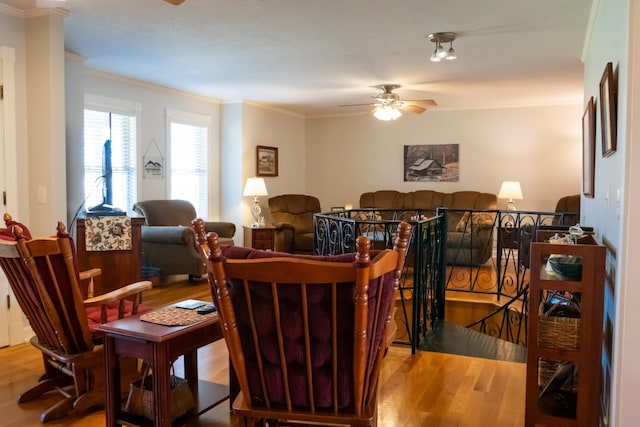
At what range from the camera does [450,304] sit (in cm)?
544

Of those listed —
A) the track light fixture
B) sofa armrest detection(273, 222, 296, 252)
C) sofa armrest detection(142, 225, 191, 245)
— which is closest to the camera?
the track light fixture

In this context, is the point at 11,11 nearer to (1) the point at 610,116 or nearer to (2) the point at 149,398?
(2) the point at 149,398

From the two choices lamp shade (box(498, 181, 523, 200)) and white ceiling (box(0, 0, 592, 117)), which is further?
lamp shade (box(498, 181, 523, 200))

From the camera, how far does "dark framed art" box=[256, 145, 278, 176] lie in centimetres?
780

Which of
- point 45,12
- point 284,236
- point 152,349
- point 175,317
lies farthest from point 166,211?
point 152,349

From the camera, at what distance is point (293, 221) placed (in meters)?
7.82

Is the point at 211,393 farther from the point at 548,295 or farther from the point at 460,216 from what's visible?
the point at 460,216

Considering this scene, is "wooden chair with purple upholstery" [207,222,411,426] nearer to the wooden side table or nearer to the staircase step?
the staircase step

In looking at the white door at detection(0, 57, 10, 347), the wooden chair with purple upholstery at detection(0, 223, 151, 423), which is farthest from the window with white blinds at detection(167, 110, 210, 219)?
the wooden chair with purple upholstery at detection(0, 223, 151, 423)

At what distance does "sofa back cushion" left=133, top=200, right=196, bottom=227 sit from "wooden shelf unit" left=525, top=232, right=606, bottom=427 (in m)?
4.58

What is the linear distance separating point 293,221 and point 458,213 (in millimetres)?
2502

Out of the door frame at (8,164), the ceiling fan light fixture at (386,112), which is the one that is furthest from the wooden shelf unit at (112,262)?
the ceiling fan light fixture at (386,112)

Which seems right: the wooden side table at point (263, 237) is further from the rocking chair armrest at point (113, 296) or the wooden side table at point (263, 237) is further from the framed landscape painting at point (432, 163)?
the rocking chair armrest at point (113, 296)

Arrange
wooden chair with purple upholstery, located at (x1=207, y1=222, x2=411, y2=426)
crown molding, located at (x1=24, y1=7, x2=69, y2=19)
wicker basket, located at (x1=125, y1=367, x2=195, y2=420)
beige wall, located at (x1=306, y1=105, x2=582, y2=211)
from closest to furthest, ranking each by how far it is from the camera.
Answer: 1. wooden chair with purple upholstery, located at (x1=207, y1=222, x2=411, y2=426)
2. wicker basket, located at (x1=125, y1=367, x2=195, y2=420)
3. crown molding, located at (x1=24, y1=7, x2=69, y2=19)
4. beige wall, located at (x1=306, y1=105, x2=582, y2=211)
